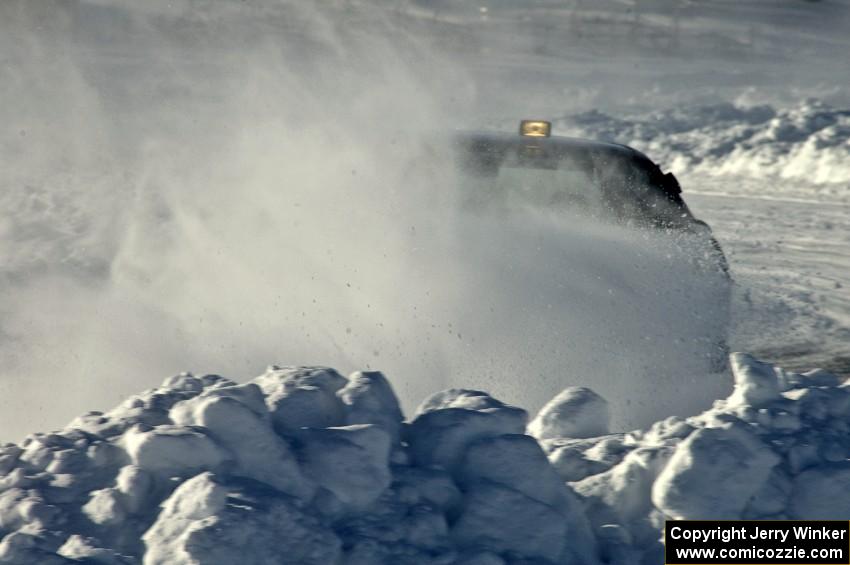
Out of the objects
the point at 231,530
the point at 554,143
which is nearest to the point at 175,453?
the point at 231,530

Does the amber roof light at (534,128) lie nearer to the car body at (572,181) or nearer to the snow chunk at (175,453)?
the car body at (572,181)

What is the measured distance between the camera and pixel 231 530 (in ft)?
9.77

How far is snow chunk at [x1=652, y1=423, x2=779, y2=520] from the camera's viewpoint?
11.1 feet

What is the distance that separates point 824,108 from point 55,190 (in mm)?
31739

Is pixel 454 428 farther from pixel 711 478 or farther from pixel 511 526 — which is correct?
pixel 711 478

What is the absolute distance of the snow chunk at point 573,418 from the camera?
167 inches

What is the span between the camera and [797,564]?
10.9 feet

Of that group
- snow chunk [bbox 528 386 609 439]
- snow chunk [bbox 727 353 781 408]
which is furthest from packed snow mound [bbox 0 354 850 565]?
snow chunk [bbox 528 386 609 439]

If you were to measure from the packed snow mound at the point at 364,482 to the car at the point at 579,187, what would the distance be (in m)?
2.47

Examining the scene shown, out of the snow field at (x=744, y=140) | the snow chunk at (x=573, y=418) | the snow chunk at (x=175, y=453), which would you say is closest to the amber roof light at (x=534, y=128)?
the snow chunk at (x=573, y=418)

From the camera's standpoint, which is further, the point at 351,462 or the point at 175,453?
the point at 351,462

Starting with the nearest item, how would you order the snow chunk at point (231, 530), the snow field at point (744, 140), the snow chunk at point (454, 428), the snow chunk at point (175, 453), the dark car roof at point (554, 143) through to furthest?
the snow chunk at point (231, 530), the snow chunk at point (175, 453), the snow chunk at point (454, 428), the dark car roof at point (554, 143), the snow field at point (744, 140)

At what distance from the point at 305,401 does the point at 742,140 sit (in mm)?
36578

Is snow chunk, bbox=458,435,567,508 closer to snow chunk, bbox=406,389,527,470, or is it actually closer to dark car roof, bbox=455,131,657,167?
snow chunk, bbox=406,389,527,470
